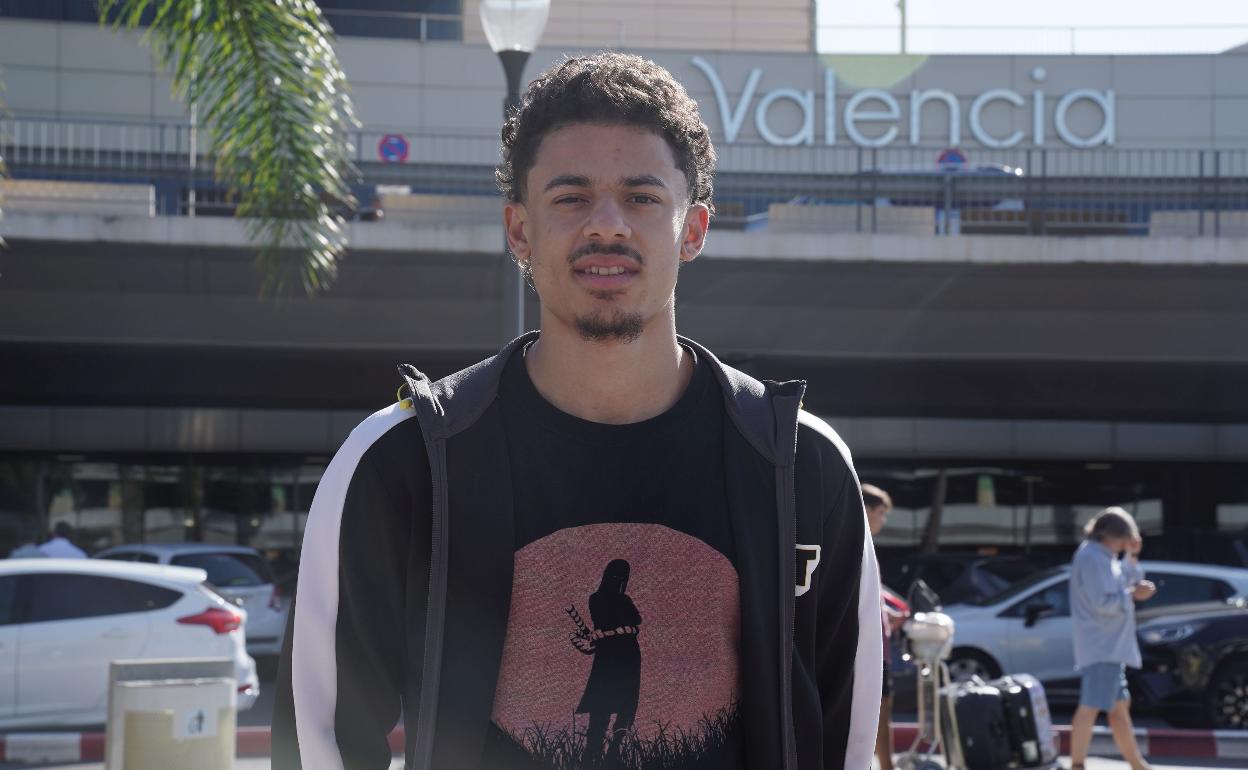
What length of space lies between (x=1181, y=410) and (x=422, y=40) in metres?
16.9

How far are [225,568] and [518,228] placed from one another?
56.2 feet

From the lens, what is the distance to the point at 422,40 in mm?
33156

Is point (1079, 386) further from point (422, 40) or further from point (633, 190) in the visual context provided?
point (633, 190)

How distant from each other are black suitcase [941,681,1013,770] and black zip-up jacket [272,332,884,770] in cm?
685

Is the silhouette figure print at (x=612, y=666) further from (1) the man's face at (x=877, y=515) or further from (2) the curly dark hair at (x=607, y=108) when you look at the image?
(1) the man's face at (x=877, y=515)

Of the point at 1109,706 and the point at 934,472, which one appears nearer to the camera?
the point at 1109,706

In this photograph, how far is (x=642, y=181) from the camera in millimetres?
2457

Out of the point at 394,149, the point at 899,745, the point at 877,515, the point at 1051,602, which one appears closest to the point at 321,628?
the point at 877,515

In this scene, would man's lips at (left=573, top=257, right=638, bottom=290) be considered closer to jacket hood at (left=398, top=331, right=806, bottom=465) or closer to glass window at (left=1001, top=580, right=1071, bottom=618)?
jacket hood at (left=398, top=331, right=806, bottom=465)

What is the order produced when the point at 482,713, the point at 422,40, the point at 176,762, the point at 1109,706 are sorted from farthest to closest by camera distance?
1. the point at 422,40
2. the point at 1109,706
3. the point at 176,762
4. the point at 482,713

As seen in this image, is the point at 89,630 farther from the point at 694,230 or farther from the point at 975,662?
the point at 694,230

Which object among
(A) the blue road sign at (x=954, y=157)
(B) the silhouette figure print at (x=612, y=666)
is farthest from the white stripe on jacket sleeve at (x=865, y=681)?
(A) the blue road sign at (x=954, y=157)

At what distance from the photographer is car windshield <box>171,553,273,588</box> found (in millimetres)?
18812

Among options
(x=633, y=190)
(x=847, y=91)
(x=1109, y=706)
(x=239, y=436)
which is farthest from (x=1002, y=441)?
(x=633, y=190)
